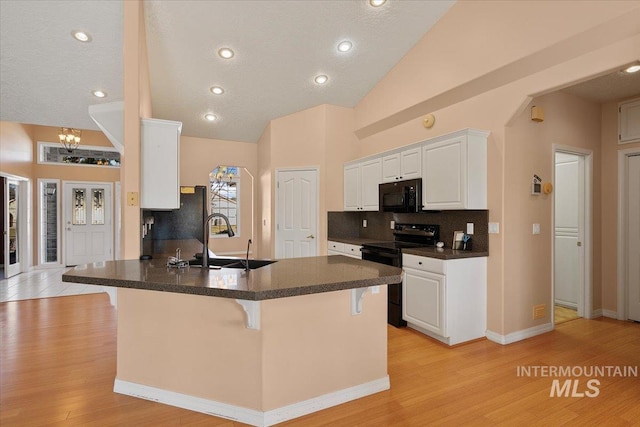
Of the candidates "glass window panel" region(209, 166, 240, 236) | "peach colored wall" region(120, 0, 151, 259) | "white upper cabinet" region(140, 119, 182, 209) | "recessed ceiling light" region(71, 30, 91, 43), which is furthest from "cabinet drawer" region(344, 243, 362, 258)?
"glass window panel" region(209, 166, 240, 236)

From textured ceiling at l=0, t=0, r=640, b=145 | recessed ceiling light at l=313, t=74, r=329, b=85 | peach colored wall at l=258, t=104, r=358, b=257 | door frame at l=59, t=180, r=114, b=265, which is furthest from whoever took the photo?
door frame at l=59, t=180, r=114, b=265

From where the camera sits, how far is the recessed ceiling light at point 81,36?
11.2 ft

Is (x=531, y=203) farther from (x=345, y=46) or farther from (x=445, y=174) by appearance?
(x=345, y=46)

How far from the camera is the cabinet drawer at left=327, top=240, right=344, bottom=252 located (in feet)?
16.0

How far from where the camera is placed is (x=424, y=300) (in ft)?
11.0

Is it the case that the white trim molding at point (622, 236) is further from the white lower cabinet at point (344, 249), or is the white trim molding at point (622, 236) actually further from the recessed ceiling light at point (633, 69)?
the white lower cabinet at point (344, 249)

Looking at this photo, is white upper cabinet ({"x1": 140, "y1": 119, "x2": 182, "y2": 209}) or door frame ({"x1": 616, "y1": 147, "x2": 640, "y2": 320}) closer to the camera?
white upper cabinet ({"x1": 140, "y1": 119, "x2": 182, "y2": 209})

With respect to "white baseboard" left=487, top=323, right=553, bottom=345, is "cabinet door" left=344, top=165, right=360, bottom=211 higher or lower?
higher

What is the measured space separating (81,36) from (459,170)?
4.12 metres

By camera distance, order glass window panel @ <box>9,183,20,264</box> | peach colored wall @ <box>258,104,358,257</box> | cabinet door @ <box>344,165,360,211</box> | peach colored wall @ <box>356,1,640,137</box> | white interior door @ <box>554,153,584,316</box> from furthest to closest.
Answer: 1. glass window panel @ <box>9,183,20,264</box>
2. peach colored wall @ <box>258,104,358,257</box>
3. cabinet door @ <box>344,165,360,211</box>
4. white interior door @ <box>554,153,584,316</box>
5. peach colored wall @ <box>356,1,640,137</box>

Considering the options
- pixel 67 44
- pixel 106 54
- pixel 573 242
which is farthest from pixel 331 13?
pixel 573 242

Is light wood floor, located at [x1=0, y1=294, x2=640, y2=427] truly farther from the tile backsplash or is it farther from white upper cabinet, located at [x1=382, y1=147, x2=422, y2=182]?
white upper cabinet, located at [x1=382, y1=147, x2=422, y2=182]

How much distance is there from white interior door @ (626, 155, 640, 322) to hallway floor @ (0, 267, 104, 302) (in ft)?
24.5

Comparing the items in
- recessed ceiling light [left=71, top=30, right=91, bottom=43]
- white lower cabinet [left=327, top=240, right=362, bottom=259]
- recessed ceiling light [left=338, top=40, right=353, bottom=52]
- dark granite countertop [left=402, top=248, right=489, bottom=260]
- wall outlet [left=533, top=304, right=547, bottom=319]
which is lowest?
wall outlet [left=533, top=304, right=547, bottom=319]
